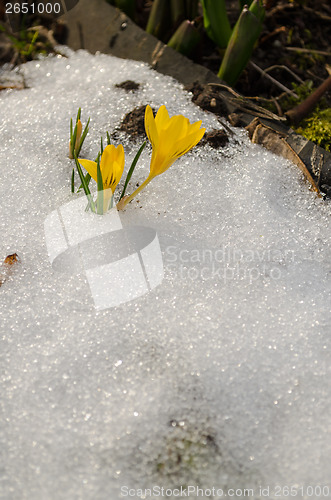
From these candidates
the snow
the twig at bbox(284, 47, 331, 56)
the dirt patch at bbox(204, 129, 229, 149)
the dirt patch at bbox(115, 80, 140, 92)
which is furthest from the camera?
the twig at bbox(284, 47, 331, 56)

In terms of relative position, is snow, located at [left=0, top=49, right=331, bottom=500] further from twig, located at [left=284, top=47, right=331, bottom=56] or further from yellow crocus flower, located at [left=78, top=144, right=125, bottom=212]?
twig, located at [left=284, top=47, right=331, bottom=56]

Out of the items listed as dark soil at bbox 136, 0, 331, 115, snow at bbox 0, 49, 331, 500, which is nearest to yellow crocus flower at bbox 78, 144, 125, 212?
snow at bbox 0, 49, 331, 500

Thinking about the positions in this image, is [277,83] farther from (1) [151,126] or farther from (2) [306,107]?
(1) [151,126]

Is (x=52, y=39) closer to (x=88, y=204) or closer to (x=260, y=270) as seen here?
(x=88, y=204)

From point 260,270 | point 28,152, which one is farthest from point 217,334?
point 28,152

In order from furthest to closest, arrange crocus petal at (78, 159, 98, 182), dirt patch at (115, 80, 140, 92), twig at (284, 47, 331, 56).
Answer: twig at (284, 47, 331, 56)
dirt patch at (115, 80, 140, 92)
crocus petal at (78, 159, 98, 182)

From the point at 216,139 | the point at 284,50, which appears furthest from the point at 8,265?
the point at 284,50
